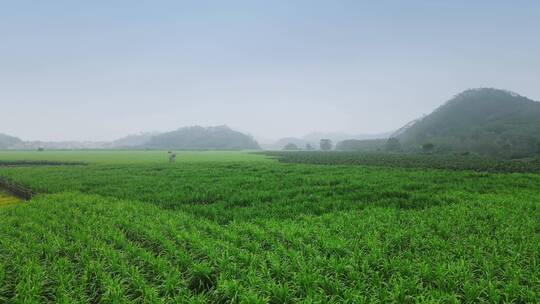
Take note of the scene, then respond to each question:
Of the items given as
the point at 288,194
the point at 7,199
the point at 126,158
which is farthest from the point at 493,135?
the point at 7,199

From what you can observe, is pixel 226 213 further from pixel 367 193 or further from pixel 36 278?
pixel 367 193

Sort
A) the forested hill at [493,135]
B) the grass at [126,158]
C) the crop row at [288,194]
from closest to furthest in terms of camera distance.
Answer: the crop row at [288,194] < the grass at [126,158] < the forested hill at [493,135]

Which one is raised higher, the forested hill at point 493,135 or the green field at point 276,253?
the forested hill at point 493,135

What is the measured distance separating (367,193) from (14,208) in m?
19.9

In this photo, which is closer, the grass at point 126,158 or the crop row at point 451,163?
the crop row at point 451,163

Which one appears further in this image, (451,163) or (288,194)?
(451,163)

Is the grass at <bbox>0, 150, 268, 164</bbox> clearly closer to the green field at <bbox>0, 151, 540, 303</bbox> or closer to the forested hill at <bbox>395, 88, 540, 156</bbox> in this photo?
the green field at <bbox>0, 151, 540, 303</bbox>

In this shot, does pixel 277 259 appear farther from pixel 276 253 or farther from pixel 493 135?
pixel 493 135

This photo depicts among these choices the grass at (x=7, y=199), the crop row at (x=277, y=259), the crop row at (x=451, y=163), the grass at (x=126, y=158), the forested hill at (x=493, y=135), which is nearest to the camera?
the crop row at (x=277, y=259)

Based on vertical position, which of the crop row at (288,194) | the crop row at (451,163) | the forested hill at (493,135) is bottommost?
the crop row at (451,163)

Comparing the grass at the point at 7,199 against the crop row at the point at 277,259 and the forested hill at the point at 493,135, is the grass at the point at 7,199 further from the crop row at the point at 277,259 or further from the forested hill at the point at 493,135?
the forested hill at the point at 493,135

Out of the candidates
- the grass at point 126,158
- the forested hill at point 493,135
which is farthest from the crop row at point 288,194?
the forested hill at point 493,135

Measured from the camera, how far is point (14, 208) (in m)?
14.5

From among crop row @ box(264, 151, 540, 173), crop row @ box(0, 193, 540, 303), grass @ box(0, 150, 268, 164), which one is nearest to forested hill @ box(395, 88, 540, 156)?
crop row @ box(264, 151, 540, 173)
